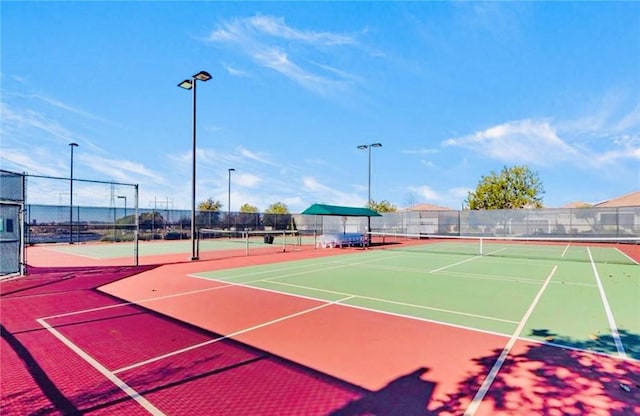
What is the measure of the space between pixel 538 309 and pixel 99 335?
8.06 m

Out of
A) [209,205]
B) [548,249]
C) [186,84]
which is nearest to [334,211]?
[186,84]

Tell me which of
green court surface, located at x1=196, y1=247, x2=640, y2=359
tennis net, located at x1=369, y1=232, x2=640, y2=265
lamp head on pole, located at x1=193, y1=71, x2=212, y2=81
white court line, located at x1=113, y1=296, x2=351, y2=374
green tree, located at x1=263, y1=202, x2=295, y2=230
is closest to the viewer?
white court line, located at x1=113, y1=296, x2=351, y2=374

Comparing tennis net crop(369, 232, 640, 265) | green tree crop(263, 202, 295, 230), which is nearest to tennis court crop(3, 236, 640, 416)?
tennis net crop(369, 232, 640, 265)

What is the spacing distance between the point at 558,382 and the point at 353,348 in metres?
2.43

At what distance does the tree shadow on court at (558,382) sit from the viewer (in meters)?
3.44

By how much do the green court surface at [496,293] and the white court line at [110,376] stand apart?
15.2 feet

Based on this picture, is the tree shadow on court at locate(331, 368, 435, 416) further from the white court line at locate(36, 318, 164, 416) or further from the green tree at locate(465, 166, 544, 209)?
the green tree at locate(465, 166, 544, 209)

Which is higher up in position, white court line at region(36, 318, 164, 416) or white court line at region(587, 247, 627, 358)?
white court line at region(36, 318, 164, 416)

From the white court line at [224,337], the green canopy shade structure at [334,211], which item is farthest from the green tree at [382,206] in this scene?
the white court line at [224,337]

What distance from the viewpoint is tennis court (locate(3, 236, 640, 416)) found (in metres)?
3.59

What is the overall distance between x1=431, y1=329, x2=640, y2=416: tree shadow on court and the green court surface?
385 mm

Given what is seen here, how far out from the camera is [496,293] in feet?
28.8

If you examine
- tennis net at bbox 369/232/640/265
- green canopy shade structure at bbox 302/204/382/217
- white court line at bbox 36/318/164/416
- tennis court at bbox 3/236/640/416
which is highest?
green canopy shade structure at bbox 302/204/382/217

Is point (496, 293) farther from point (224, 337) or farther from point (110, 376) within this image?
point (110, 376)
